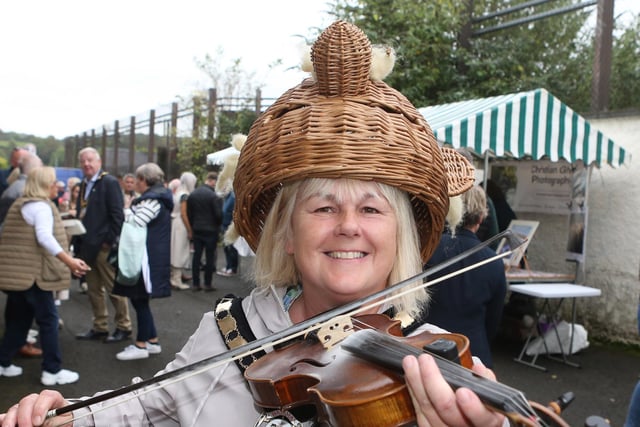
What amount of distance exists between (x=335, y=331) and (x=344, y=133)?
17.7 inches

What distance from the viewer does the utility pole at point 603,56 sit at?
6668 mm

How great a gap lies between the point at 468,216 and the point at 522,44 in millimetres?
7521

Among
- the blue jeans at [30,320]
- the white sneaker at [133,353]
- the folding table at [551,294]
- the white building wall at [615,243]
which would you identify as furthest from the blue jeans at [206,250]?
the white building wall at [615,243]

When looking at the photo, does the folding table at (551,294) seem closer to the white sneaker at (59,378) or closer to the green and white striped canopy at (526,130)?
the green and white striped canopy at (526,130)

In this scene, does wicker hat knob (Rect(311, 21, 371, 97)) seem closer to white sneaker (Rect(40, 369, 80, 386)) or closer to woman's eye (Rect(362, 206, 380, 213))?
woman's eye (Rect(362, 206, 380, 213))

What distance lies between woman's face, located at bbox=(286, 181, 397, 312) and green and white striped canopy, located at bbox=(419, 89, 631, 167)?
12.7 ft

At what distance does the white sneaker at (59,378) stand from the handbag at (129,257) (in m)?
0.89

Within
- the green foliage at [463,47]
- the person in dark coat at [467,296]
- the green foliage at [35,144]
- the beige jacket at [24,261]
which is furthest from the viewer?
the green foliage at [463,47]

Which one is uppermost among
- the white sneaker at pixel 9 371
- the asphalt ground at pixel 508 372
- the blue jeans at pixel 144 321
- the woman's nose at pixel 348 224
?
the woman's nose at pixel 348 224

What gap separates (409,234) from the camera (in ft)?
4.84

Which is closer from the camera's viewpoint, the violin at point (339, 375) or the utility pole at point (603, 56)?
the violin at point (339, 375)

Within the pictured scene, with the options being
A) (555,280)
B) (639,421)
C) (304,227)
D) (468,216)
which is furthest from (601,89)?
(304,227)

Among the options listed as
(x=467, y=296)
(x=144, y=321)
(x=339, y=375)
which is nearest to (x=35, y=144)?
(x=144, y=321)

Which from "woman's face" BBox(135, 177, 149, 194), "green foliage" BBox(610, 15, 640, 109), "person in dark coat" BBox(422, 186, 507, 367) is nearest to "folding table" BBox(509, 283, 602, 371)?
"person in dark coat" BBox(422, 186, 507, 367)
